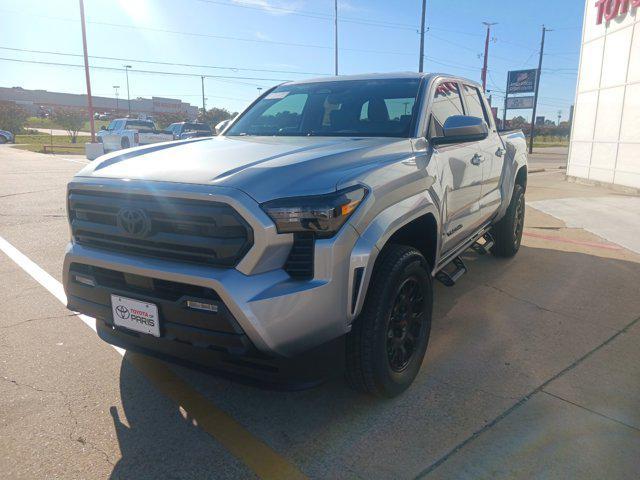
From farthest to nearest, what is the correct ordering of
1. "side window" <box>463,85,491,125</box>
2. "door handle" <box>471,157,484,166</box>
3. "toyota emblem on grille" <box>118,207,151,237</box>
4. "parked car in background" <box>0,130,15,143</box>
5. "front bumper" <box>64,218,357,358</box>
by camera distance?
1. "parked car in background" <box>0,130,15,143</box>
2. "side window" <box>463,85,491,125</box>
3. "door handle" <box>471,157,484,166</box>
4. "toyota emblem on grille" <box>118,207,151,237</box>
5. "front bumper" <box>64,218,357,358</box>

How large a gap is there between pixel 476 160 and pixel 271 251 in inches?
103

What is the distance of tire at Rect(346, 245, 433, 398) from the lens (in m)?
2.52

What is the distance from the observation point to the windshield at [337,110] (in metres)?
3.54

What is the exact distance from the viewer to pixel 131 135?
862 inches

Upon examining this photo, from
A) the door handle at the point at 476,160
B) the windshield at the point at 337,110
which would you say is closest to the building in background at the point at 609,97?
the door handle at the point at 476,160

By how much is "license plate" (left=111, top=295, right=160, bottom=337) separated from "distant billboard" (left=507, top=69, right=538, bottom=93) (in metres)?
43.8

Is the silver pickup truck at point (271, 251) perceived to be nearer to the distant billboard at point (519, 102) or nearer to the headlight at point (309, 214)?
the headlight at point (309, 214)

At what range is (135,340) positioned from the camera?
2600 millimetres

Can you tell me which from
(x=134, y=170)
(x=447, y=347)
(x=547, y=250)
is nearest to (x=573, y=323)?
(x=447, y=347)

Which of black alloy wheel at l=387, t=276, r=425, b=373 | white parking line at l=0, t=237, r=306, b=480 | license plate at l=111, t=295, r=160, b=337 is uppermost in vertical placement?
license plate at l=111, t=295, r=160, b=337

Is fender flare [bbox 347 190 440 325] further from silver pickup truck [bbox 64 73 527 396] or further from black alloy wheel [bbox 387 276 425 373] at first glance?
black alloy wheel [bbox 387 276 425 373]

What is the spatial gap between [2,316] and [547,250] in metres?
5.96

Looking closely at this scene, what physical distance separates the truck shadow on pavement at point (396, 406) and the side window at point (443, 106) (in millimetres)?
1522

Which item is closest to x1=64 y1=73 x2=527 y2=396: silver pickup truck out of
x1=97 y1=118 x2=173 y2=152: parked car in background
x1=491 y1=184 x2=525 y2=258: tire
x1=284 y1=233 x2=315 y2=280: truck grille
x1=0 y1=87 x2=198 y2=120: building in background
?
x1=284 y1=233 x2=315 y2=280: truck grille
